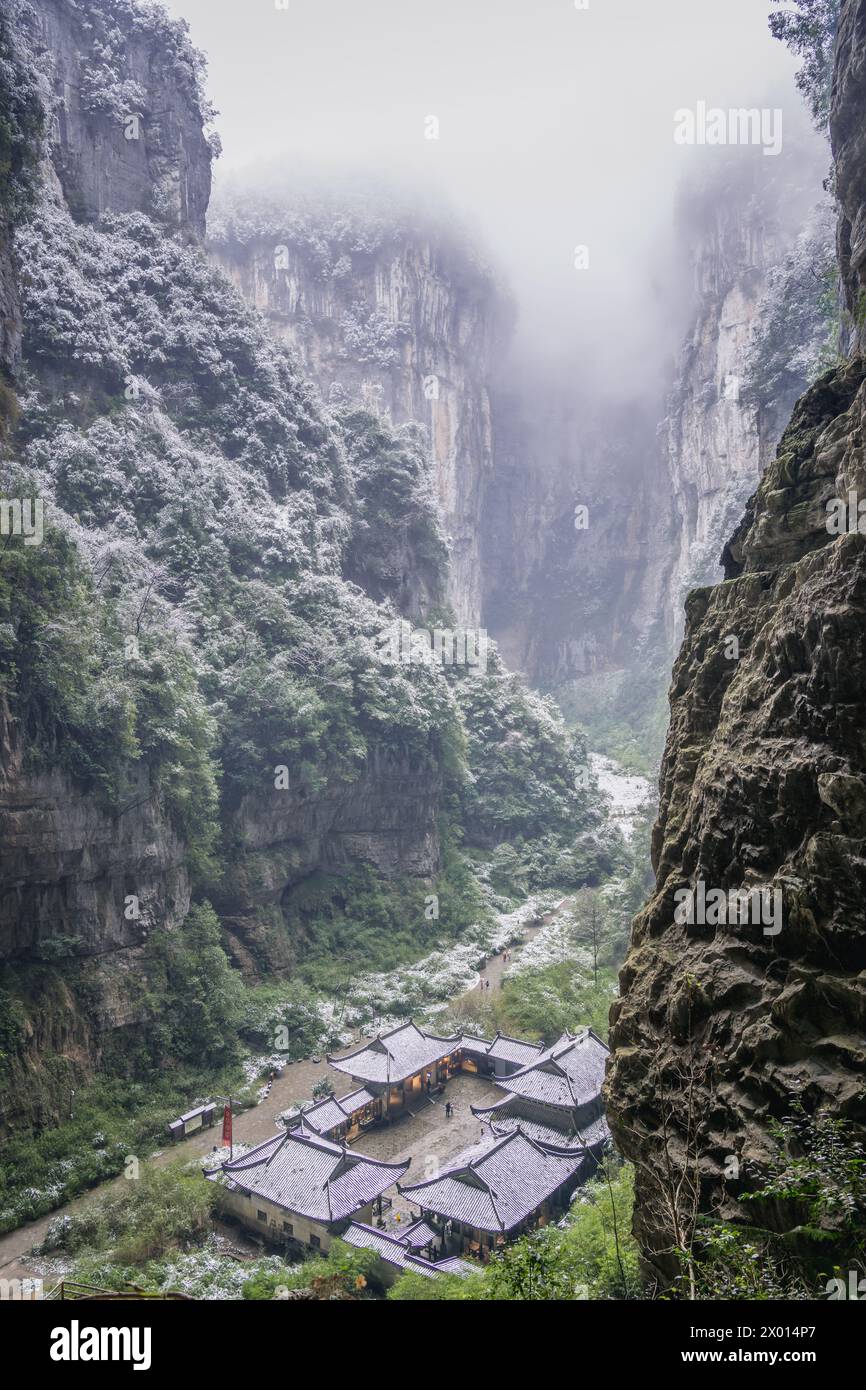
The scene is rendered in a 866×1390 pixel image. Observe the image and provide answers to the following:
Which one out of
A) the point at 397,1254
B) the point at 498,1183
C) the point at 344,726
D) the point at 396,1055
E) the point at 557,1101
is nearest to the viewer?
the point at 397,1254

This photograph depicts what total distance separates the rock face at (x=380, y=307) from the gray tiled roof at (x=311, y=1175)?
135 feet

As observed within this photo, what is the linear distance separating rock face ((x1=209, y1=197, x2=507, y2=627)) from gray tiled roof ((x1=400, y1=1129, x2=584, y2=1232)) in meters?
40.8

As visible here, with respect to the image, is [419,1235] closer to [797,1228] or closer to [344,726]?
[797,1228]

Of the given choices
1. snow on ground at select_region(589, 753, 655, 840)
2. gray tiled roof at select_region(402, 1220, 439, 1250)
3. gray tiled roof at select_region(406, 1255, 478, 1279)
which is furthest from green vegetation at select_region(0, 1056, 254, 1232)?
snow on ground at select_region(589, 753, 655, 840)

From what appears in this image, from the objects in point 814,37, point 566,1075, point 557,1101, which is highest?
point 814,37

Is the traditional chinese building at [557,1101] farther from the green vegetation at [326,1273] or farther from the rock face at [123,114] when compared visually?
the rock face at [123,114]

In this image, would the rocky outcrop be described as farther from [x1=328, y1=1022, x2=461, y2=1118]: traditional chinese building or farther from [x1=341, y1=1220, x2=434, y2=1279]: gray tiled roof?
[x1=328, y1=1022, x2=461, y2=1118]: traditional chinese building

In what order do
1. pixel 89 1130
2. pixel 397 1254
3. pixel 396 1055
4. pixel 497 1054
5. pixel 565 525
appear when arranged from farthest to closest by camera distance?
pixel 565 525 < pixel 497 1054 < pixel 396 1055 < pixel 89 1130 < pixel 397 1254

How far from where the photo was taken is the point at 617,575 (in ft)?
238

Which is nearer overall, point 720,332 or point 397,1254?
point 397,1254

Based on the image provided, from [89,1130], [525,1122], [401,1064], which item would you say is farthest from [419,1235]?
[89,1130]

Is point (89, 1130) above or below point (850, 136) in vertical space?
below

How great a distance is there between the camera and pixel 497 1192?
50.3 ft

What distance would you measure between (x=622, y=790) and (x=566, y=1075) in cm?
2869
